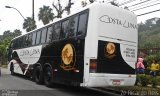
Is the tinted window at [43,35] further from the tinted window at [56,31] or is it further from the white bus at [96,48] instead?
the white bus at [96,48]

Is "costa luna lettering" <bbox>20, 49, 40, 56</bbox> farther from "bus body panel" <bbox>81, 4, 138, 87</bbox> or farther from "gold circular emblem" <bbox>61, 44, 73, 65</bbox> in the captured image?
"bus body panel" <bbox>81, 4, 138, 87</bbox>

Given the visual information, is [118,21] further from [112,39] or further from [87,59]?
[87,59]

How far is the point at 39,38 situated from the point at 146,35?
205 feet

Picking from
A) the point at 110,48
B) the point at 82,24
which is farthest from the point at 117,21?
the point at 82,24

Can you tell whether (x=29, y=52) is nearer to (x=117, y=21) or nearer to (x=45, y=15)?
(x=117, y=21)

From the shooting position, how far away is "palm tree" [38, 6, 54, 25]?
47.0 metres

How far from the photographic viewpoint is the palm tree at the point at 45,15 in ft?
154

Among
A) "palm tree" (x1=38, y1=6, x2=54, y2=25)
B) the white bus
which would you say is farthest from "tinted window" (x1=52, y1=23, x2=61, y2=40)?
"palm tree" (x1=38, y1=6, x2=54, y2=25)

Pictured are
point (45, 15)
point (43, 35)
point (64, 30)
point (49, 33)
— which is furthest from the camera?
point (45, 15)

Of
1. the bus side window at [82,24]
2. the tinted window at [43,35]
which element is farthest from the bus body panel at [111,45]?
the tinted window at [43,35]

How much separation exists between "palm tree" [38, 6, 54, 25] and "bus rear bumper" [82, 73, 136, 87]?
3465cm

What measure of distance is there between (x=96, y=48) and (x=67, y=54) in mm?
1917

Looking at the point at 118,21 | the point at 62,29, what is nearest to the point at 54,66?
the point at 62,29

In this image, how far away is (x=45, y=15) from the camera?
48.5m
